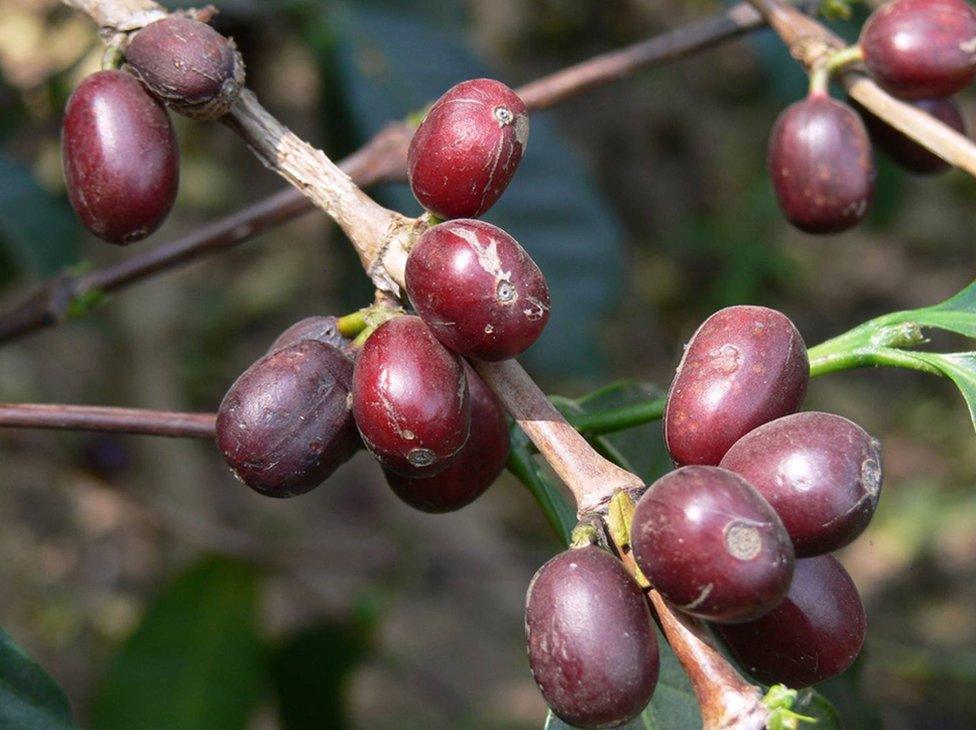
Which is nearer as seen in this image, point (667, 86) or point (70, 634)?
point (70, 634)

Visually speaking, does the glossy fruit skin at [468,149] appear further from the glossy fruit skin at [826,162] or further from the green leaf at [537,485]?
the glossy fruit skin at [826,162]

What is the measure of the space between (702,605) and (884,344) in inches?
19.9

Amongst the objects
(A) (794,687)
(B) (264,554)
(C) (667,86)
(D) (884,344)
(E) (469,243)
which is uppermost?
(E) (469,243)

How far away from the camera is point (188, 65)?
4.07 ft

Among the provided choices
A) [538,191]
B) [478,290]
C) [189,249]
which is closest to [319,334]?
[478,290]

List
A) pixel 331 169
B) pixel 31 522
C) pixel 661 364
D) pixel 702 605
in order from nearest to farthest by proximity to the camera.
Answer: pixel 702 605
pixel 331 169
pixel 31 522
pixel 661 364

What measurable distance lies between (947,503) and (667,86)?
258cm

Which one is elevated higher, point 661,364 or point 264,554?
point 264,554

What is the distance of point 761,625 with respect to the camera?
1017 mm

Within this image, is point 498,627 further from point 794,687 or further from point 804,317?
point 794,687

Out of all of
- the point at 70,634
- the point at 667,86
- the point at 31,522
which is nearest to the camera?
the point at 70,634

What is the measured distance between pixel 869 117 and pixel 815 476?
1.07 m

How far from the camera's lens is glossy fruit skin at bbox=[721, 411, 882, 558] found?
3.10 feet

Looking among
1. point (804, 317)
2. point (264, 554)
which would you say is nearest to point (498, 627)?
point (264, 554)
